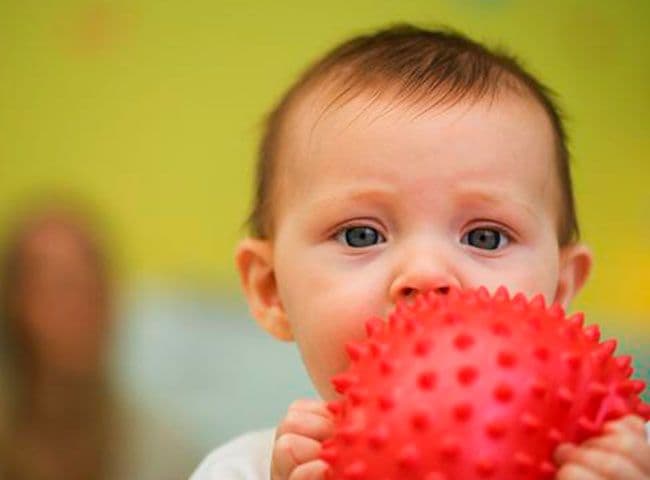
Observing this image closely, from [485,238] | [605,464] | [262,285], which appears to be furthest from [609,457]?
[262,285]

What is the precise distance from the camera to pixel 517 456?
60 cm

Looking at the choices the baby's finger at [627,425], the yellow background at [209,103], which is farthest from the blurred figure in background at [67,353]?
the baby's finger at [627,425]

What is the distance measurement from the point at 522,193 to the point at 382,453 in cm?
38

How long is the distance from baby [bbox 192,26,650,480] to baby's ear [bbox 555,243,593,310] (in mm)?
40

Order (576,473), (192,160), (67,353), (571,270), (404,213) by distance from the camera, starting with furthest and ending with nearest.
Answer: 1. (192,160)
2. (67,353)
3. (571,270)
4. (404,213)
5. (576,473)

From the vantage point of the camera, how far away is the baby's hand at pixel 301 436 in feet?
2.48

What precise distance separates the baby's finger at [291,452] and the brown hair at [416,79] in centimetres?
34

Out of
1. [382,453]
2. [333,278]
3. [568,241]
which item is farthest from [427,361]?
[568,241]

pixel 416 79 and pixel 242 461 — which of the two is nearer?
pixel 416 79

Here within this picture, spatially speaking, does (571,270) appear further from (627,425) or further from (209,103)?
(209,103)

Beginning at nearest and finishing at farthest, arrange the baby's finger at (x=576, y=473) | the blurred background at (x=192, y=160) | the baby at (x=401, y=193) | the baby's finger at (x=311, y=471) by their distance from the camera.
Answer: the baby's finger at (x=576, y=473) → the baby's finger at (x=311, y=471) → the baby at (x=401, y=193) → the blurred background at (x=192, y=160)

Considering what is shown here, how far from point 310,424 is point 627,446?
250 mm

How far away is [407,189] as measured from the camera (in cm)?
88

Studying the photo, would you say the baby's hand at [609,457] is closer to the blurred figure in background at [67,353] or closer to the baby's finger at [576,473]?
the baby's finger at [576,473]
